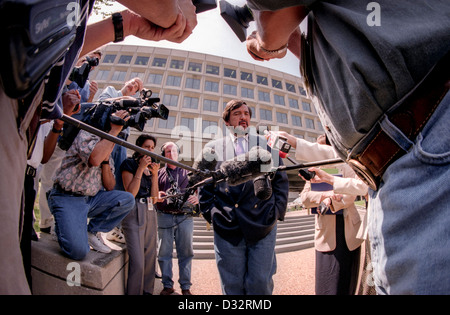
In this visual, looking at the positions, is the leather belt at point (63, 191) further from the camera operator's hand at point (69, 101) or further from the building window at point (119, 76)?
the building window at point (119, 76)

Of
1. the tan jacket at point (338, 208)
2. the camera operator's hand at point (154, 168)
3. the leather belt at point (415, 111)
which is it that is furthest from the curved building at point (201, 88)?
the leather belt at point (415, 111)

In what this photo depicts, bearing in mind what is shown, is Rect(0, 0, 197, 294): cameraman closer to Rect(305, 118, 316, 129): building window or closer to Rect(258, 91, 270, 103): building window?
Rect(258, 91, 270, 103): building window

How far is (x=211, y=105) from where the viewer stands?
29.5m

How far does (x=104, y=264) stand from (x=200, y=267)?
373cm

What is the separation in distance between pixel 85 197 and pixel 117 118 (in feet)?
3.54

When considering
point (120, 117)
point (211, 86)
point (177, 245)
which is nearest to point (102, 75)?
point (211, 86)

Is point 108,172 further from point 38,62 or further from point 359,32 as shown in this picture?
point 359,32

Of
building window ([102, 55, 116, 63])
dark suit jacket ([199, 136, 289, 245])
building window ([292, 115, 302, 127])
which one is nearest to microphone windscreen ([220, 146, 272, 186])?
dark suit jacket ([199, 136, 289, 245])

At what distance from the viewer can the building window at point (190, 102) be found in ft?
94.2

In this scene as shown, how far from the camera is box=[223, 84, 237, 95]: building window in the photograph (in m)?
30.7

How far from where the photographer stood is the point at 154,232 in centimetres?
345

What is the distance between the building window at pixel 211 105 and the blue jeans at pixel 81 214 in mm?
27105

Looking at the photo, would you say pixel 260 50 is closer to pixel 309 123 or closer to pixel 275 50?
pixel 275 50

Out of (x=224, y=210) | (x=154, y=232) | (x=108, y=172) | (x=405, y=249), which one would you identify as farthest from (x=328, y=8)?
(x=154, y=232)
